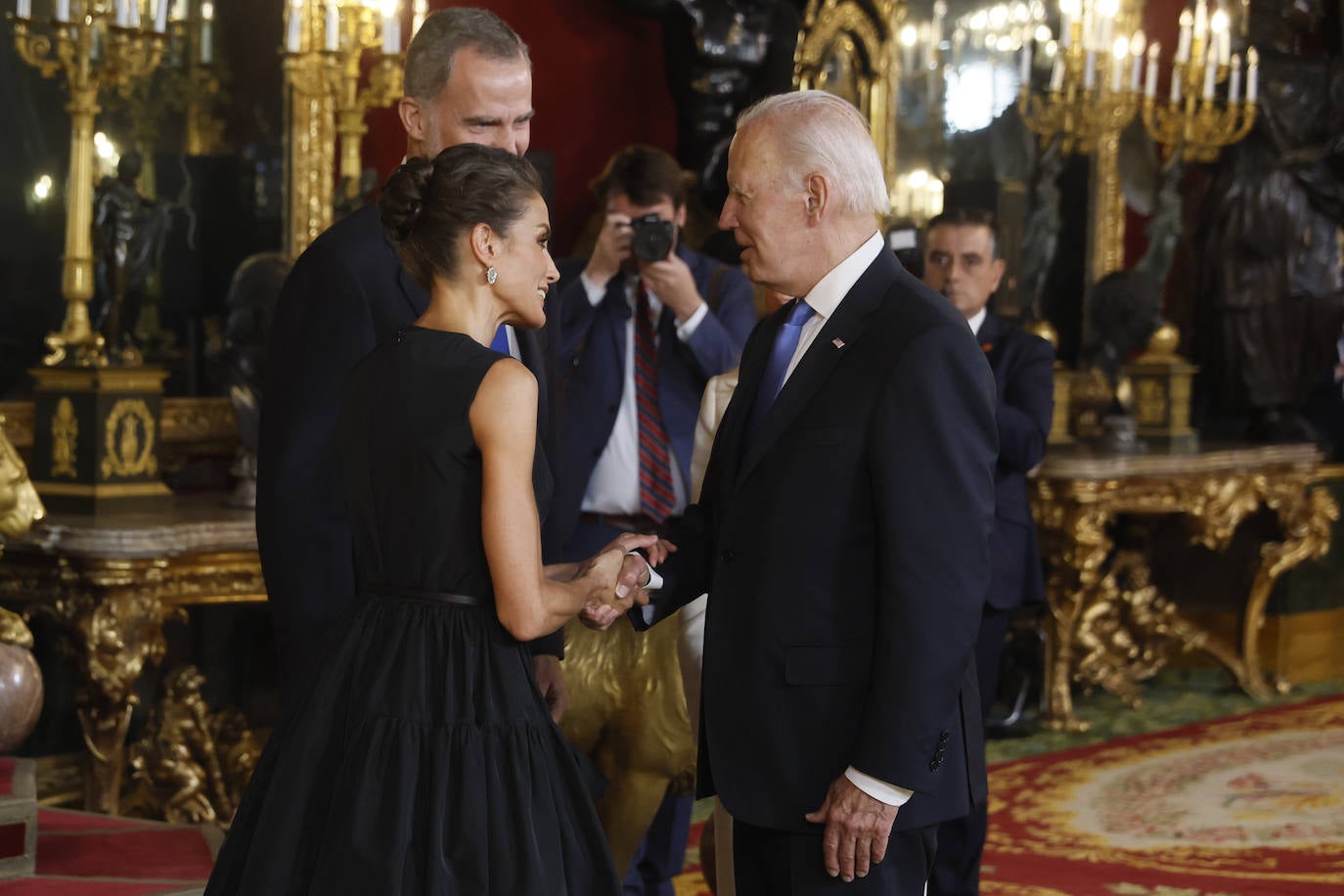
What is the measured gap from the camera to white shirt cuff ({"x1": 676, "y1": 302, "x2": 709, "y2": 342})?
4008 millimetres

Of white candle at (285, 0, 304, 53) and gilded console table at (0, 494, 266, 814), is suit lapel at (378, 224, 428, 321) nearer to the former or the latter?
gilded console table at (0, 494, 266, 814)

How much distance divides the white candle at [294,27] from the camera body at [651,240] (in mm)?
1659

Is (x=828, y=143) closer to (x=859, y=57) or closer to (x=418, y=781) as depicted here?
(x=418, y=781)

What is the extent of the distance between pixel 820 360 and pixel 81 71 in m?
2.98

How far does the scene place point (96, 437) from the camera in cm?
430

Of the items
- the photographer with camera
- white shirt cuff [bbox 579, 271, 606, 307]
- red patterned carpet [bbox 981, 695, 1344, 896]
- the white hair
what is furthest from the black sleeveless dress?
red patterned carpet [bbox 981, 695, 1344, 896]

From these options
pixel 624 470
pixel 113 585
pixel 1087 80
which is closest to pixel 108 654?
pixel 113 585

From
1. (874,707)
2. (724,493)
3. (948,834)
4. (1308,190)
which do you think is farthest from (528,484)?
(1308,190)

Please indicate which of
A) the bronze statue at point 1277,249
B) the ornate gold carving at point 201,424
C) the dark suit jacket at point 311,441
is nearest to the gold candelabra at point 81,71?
the ornate gold carving at point 201,424

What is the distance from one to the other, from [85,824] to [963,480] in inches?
92.1

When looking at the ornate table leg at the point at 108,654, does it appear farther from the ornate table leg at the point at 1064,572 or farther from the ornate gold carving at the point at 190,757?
the ornate table leg at the point at 1064,572

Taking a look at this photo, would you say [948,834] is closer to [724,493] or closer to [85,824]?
[724,493]

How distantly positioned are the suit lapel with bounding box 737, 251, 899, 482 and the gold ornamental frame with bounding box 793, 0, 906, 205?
4.31 metres

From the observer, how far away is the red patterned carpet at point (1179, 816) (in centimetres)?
469
